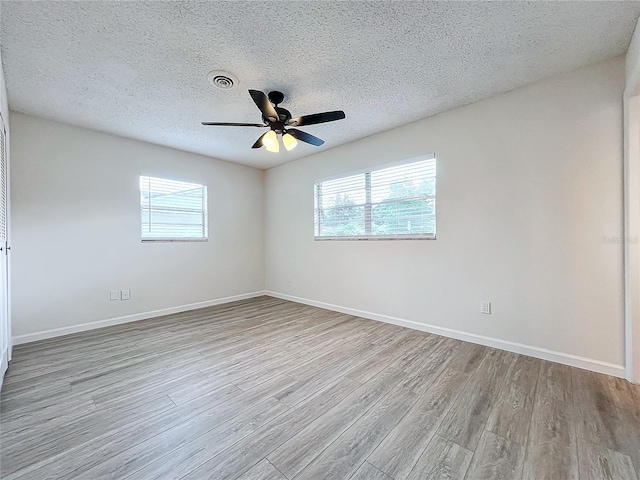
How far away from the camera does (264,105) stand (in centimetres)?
218

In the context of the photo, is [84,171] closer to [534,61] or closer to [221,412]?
[221,412]

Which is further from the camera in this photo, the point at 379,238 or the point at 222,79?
the point at 379,238

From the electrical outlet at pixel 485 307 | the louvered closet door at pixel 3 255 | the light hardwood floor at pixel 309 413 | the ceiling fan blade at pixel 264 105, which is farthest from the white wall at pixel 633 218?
the louvered closet door at pixel 3 255

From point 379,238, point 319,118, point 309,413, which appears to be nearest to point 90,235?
point 319,118

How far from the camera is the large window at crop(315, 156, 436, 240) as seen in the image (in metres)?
3.26

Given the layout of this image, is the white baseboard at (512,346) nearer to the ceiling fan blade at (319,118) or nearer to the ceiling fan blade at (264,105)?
the ceiling fan blade at (319,118)

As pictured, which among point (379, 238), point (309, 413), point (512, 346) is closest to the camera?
point (309, 413)

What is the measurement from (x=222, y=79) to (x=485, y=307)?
3404 millimetres

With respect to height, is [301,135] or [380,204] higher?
[301,135]

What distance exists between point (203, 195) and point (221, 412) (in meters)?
3.64

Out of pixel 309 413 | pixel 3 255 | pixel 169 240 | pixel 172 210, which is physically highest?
pixel 172 210

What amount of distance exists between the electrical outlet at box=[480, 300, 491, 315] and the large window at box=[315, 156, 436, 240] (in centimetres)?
89

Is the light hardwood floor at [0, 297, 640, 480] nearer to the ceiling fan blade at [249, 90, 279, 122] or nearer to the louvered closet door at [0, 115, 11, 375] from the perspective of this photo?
the louvered closet door at [0, 115, 11, 375]

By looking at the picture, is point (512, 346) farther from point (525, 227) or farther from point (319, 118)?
point (319, 118)
